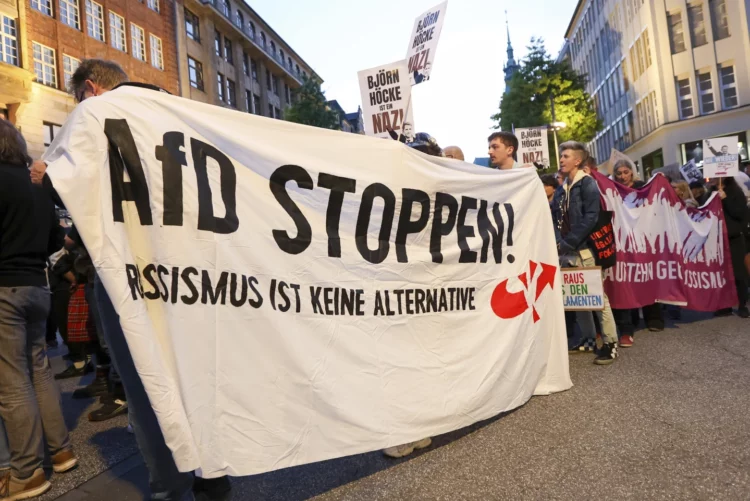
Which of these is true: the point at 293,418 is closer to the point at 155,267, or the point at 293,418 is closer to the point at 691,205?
A: the point at 155,267

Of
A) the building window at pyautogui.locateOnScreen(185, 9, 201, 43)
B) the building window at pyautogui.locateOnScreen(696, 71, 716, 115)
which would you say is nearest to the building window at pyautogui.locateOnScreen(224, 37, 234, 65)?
the building window at pyautogui.locateOnScreen(185, 9, 201, 43)

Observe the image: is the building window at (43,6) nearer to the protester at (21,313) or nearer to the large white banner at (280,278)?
the protester at (21,313)

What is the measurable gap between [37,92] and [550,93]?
26.8 m

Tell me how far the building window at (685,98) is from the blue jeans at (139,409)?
36.0m

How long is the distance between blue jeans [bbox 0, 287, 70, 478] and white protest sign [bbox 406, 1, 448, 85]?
16.1ft

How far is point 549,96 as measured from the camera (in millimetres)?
34094

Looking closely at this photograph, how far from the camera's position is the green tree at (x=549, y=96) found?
33594 mm

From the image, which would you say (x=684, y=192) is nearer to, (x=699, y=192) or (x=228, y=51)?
(x=699, y=192)

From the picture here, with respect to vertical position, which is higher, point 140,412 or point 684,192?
point 684,192

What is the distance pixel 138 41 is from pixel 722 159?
99.0 feet

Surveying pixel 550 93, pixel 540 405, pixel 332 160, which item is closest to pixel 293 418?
pixel 332 160

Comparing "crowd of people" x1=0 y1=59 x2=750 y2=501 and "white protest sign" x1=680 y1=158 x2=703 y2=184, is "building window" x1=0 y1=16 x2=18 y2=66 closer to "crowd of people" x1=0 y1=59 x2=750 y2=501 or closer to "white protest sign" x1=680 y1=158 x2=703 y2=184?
"crowd of people" x1=0 y1=59 x2=750 y2=501

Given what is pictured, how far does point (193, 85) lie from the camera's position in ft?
117

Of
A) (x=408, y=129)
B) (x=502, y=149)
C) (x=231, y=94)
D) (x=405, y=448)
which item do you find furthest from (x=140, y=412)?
(x=231, y=94)
